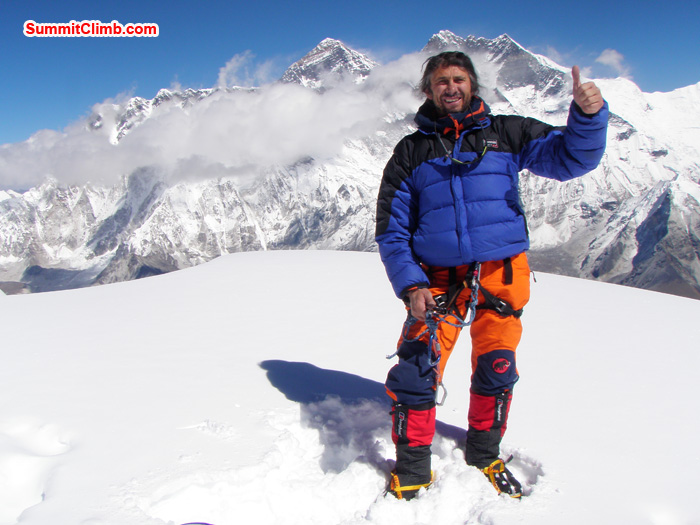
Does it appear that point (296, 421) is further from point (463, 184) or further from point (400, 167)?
point (463, 184)

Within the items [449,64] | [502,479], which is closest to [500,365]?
[502,479]

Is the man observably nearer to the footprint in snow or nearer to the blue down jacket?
the blue down jacket

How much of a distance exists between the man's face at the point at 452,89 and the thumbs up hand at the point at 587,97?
2.46 feet

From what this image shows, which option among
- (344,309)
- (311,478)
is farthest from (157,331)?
(311,478)

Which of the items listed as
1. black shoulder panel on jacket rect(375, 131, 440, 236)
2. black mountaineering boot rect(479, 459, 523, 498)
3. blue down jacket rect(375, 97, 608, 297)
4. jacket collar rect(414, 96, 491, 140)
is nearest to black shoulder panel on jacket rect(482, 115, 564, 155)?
blue down jacket rect(375, 97, 608, 297)

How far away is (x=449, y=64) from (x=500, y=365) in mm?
2293

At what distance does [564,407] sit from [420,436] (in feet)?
6.04

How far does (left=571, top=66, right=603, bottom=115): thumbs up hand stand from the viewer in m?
3.18

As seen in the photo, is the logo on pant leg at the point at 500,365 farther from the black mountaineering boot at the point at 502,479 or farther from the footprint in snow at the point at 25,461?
the footprint in snow at the point at 25,461

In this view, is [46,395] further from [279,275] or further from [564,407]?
[279,275]

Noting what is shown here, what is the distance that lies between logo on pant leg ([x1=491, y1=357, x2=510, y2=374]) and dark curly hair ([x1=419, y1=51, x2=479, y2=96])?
205 centimetres

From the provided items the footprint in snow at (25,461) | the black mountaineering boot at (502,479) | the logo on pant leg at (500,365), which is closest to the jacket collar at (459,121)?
the logo on pant leg at (500,365)

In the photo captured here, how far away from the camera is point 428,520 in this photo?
323cm

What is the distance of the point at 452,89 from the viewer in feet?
11.8
